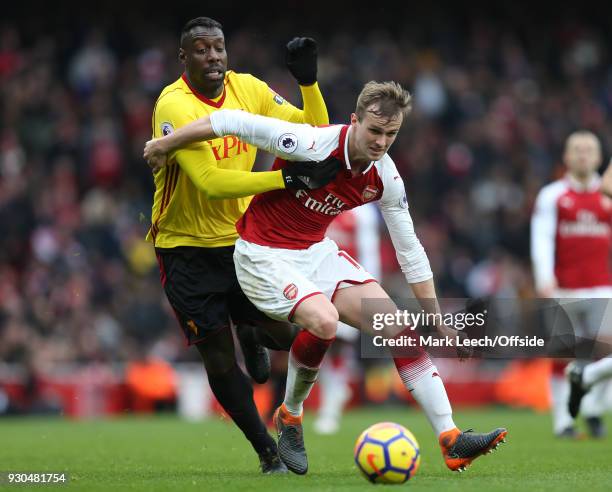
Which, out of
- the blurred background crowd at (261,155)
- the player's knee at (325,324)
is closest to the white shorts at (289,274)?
the player's knee at (325,324)

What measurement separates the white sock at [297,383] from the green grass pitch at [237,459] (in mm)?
419

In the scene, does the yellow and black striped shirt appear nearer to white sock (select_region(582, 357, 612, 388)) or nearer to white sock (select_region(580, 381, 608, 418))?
white sock (select_region(582, 357, 612, 388))

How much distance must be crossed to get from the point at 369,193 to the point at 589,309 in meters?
4.46

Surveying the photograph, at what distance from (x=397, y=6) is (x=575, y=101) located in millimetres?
3904

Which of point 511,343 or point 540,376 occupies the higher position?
point 511,343

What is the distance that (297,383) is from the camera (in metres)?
6.89

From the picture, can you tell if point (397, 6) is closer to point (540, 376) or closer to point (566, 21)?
point (566, 21)

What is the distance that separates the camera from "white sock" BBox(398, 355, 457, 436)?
673cm

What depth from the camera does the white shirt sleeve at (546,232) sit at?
10.5 meters

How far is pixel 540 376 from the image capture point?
1605 cm

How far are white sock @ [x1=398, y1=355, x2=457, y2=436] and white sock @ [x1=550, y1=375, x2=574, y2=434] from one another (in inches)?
150

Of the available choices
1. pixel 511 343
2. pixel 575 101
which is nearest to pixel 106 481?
pixel 511 343

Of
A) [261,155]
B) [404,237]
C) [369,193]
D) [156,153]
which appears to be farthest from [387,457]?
[261,155]

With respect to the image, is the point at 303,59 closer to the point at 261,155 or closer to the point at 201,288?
the point at 201,288
